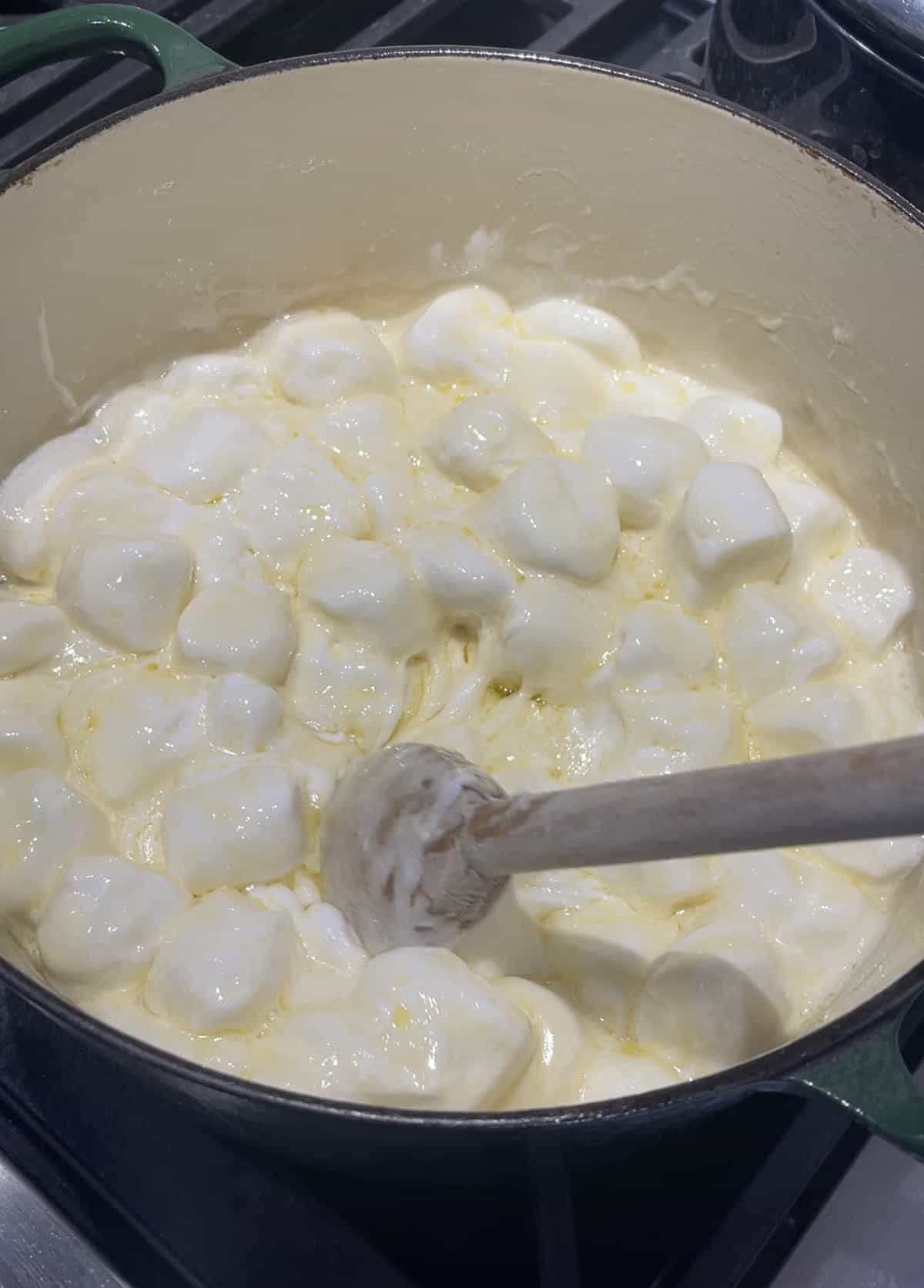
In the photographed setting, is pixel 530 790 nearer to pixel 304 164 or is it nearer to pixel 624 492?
pixel 624 492

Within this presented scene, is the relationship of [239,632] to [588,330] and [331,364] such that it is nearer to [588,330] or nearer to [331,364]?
[331,364]

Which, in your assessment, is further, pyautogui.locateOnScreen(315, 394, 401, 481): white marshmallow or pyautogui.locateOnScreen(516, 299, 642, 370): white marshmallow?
pyautogui.locateOnScreen(516, 299, 642, 370): white marshmallow

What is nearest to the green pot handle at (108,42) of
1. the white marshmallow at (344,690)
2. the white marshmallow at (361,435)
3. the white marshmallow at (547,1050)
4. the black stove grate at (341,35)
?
the black stove grate at (341,35)

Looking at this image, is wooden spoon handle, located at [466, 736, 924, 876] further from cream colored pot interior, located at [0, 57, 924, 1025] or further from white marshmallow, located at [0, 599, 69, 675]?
cream colored pot interior, located at [0, 57, 924, 1025]

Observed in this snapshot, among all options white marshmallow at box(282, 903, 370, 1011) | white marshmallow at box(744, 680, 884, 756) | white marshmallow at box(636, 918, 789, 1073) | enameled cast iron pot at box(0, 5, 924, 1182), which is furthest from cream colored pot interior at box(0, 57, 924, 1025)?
white marshmallow at box(282, 903, 370, 1011)

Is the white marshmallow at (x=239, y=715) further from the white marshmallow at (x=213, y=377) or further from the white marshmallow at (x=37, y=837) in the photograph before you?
the white marshmallow at (x=213, y=377)
